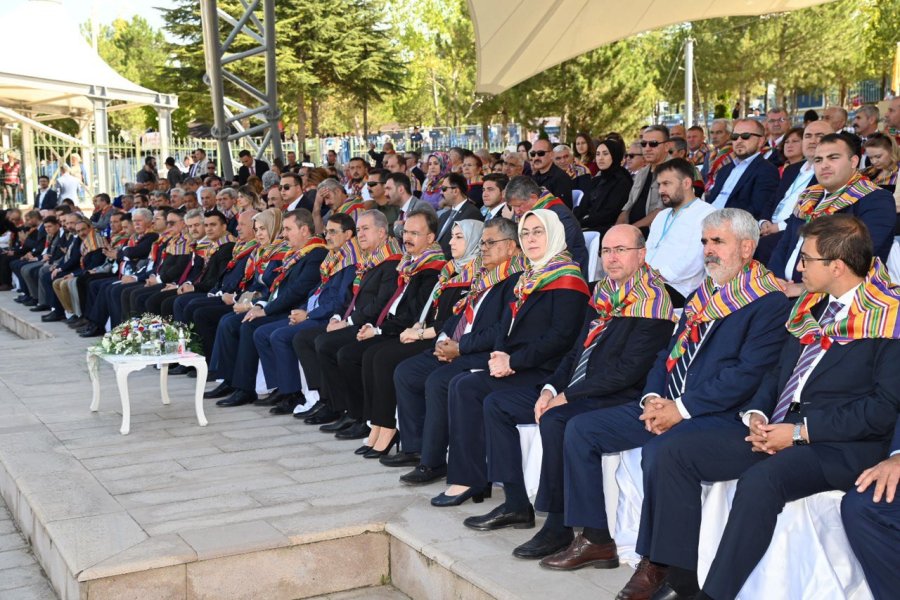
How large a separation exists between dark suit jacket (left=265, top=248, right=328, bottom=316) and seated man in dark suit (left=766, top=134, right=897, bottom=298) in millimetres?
3527

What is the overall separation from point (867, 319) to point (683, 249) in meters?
2.62

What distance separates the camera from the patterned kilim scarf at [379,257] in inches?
→ 272

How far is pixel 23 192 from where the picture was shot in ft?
76.8

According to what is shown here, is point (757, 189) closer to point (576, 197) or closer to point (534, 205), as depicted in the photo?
point (534, 205)

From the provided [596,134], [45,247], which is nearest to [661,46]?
[596,134]

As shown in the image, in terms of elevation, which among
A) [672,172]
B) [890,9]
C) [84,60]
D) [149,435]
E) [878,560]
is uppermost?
[890,9]

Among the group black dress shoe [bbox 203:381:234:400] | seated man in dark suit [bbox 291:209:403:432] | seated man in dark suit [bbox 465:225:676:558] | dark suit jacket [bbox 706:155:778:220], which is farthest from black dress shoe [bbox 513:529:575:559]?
black dress shoe [bbox 203:381:234:400]

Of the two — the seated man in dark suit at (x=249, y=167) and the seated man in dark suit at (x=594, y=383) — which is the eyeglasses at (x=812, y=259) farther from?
the seated man in dark suit at (x=249, y=167)

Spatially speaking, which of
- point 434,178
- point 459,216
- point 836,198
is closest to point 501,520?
point 836,198

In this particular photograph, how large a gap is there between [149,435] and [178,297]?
2.83 meters

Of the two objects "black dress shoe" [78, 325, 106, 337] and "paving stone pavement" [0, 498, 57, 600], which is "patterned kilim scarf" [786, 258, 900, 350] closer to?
"paving stone pavement" [0, 498, 57, 600]

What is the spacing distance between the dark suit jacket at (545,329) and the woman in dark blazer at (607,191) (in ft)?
11.0

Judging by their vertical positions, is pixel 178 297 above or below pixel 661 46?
below

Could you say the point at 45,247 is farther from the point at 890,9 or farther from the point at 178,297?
the point at 890,9
